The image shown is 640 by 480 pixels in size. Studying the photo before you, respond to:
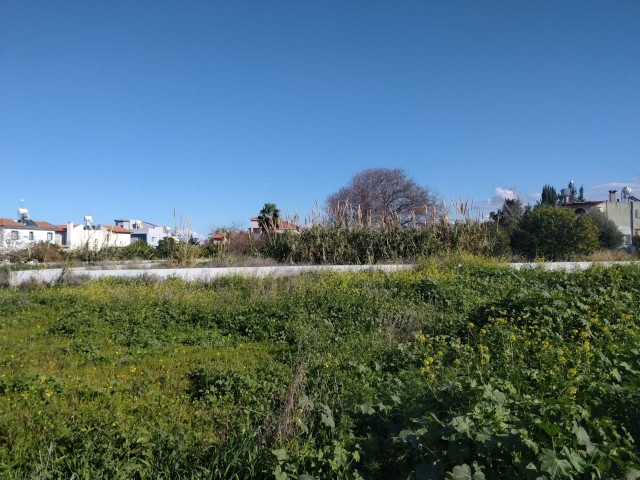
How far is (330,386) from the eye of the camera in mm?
4812

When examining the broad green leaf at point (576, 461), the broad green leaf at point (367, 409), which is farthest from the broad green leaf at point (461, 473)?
the broad green leaf at point (367, 409)

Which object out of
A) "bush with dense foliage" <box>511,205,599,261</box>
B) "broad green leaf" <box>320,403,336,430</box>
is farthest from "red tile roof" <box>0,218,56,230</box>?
"broad green leaf" <box>320,403,336,430</box>

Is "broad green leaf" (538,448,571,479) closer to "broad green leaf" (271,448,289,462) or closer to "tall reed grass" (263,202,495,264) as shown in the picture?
"broad green leaf" (271,448,289,462)

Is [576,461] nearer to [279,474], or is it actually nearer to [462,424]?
[462,424]

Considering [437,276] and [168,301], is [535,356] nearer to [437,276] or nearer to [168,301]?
[437,276]

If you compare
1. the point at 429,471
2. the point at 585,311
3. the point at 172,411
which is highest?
the point at 585,311

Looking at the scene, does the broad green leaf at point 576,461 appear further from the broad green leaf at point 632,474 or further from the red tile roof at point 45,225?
the red tile roof at point 45,225

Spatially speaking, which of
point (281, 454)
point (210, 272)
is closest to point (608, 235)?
point (210, 272)

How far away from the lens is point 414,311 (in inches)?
316

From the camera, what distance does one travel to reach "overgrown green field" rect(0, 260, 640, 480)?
2.82 metres

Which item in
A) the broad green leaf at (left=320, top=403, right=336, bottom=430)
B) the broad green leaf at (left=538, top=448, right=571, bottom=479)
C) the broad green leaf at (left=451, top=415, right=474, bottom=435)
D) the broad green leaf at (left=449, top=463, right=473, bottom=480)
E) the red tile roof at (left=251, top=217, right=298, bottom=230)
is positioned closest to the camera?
the broad green leaf at (left=538, top=448, right=571, bottom=479)

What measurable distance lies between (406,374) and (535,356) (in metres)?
1.35

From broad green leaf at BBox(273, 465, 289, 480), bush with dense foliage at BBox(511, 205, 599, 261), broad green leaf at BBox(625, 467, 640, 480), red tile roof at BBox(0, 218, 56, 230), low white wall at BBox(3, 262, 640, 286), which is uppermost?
red tile roof at BBox(0, 218, 56, 230)

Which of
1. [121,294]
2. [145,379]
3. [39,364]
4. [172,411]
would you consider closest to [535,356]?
[172,411]
